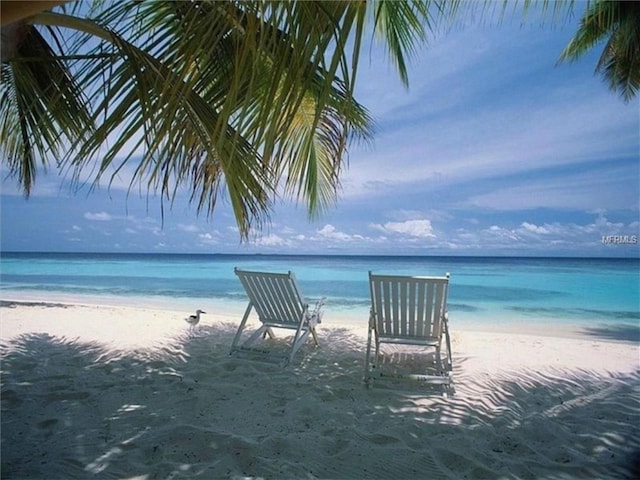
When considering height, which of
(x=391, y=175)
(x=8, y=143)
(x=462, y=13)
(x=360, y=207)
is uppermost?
(x=391, y=175)

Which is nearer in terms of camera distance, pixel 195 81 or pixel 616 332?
pixel 195 81

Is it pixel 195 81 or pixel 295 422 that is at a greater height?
pixel 195 81

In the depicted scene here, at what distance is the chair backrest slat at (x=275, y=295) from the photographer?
3529 mm

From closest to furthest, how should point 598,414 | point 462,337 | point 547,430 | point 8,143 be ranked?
point 547,430 < point 598,414 < point 8,143 < point 462,337

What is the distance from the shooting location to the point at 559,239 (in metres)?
18.1

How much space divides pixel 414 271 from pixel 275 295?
16.0 meters

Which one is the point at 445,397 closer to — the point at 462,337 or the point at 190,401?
the point at 190,401

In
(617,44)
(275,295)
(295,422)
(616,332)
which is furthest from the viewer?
(616,332)

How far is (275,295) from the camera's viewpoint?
12.1 ft

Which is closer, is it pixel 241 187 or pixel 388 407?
pixel 241 187

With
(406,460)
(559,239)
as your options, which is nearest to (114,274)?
(406,460)

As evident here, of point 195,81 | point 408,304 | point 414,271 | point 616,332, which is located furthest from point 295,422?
point 414,271

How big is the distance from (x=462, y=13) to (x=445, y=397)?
238 centimetres

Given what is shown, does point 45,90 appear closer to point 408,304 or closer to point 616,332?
point 408,304
